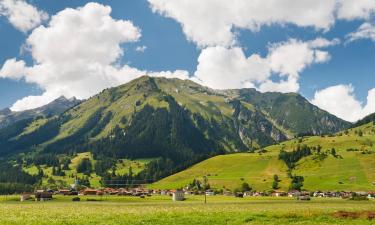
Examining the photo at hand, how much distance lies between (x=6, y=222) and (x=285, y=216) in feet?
108

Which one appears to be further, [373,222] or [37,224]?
[373,222]

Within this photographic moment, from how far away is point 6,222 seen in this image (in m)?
43.2

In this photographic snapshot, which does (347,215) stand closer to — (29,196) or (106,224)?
(106,224)

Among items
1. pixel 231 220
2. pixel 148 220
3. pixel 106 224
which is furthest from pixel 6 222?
pixel 231 220

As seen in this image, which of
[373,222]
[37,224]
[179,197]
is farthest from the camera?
[179,197]

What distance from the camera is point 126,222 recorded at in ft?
149

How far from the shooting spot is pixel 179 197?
588 ft

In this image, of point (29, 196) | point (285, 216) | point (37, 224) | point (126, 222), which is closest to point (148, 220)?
point (126, 222)

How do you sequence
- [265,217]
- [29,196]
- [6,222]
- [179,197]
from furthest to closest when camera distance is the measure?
[29,196], [179,197], [265,217], [6,222]

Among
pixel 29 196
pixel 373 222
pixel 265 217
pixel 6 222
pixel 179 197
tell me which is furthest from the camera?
pixel 29 196

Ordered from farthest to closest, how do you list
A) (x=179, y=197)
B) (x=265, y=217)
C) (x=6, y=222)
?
1. (x=179, y=197)
2. (x=265, y=217)
3. (x=6, y=222)

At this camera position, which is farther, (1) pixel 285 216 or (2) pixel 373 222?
(1) pixel 285 216

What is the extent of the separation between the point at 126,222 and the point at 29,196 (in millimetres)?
161168

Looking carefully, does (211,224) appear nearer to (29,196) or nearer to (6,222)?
(6,222)
